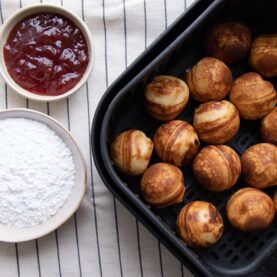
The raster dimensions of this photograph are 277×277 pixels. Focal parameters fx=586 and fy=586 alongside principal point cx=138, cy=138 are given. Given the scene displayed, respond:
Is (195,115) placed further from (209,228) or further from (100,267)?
(100,267)

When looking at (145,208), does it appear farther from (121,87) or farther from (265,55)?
(265,55)

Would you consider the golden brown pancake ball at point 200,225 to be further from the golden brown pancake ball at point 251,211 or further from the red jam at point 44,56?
the red jam at point 44,56

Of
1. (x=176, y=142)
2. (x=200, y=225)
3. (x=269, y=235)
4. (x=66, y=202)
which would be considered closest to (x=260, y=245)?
(x=269, y=235)

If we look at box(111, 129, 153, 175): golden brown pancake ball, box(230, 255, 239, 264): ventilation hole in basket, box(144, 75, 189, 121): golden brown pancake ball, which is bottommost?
box(230, 255, 239, 264): ventilation hole in basket

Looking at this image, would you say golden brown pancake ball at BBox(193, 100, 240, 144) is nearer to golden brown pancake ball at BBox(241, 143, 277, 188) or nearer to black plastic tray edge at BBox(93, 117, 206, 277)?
golden brown pancake ball at BBox(241, 143, 277, 188)

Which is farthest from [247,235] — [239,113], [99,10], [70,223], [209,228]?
[99,10]

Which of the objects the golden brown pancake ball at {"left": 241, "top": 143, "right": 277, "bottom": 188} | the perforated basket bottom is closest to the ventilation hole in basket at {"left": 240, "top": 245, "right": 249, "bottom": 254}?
the perforated basket bottom

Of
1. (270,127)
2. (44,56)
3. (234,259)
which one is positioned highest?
(44,56)
